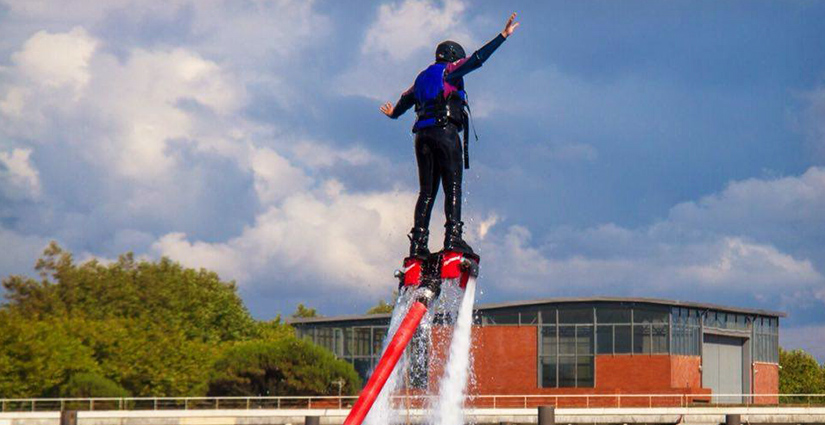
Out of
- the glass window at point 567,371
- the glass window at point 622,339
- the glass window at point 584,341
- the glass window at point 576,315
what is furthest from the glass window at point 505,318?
the glass window at point 622,339

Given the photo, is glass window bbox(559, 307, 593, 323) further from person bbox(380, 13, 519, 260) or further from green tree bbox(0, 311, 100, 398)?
person bbox(380, 13, 519, 260)

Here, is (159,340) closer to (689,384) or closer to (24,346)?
(24,346)

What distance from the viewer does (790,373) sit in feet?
399

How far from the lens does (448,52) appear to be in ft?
52.7

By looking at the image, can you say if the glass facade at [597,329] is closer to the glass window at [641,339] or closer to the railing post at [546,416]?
the glass window at [641,339]

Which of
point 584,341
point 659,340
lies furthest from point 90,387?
point 659,340

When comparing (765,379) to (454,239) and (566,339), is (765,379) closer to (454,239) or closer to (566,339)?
(566,339)

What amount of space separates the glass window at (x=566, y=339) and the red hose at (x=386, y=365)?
72.0 meters

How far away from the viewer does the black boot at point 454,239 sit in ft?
50.6

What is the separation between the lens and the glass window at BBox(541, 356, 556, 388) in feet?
283

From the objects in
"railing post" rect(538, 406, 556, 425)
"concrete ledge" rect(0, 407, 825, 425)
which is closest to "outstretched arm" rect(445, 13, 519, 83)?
"railing post" rect(538, 406, 556, 425)

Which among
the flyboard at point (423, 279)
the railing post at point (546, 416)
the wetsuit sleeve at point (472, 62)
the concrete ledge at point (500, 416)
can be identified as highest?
the wetsuit sleeve at point (472, 62)

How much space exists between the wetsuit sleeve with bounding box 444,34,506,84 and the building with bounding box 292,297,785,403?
65.9 meters

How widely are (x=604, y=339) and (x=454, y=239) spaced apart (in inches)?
2796
